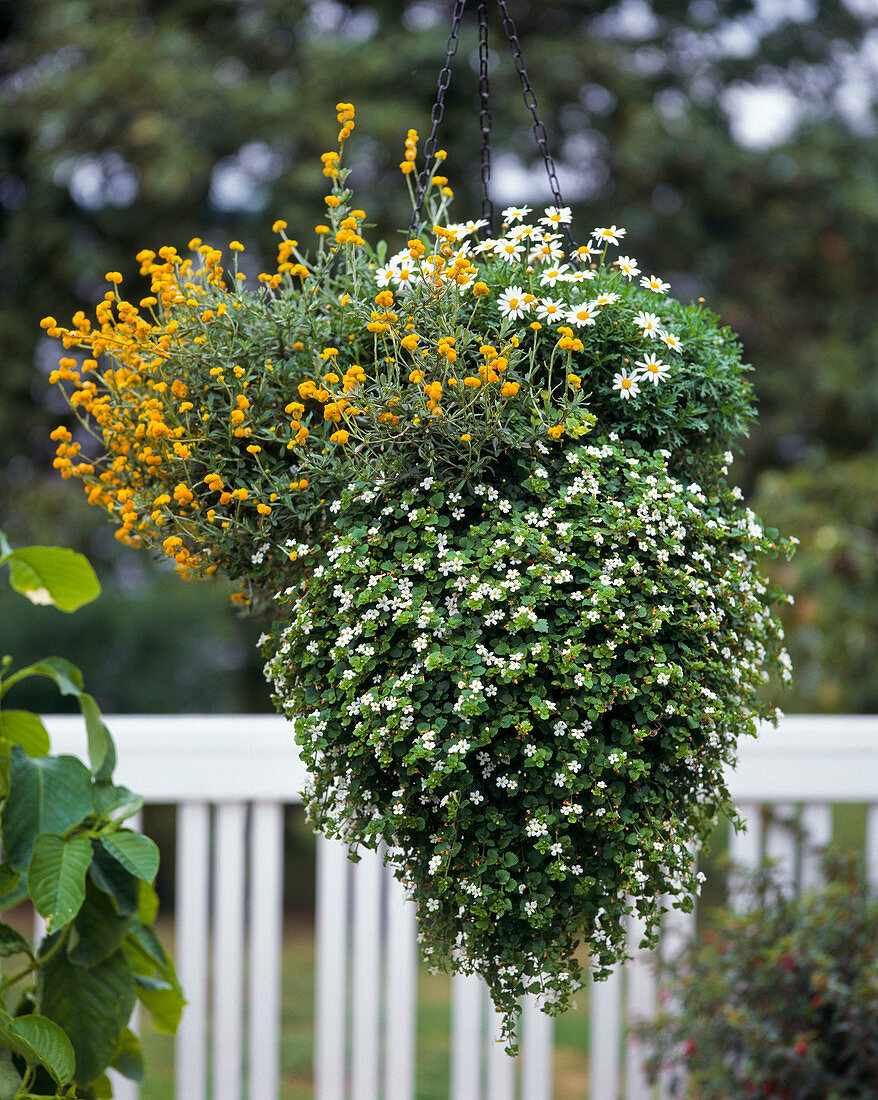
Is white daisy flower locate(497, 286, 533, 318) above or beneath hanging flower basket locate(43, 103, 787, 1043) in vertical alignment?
above

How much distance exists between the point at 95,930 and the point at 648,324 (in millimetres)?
950

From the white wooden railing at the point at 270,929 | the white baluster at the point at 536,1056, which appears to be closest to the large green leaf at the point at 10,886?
the white wooden railing at the point at 270,929

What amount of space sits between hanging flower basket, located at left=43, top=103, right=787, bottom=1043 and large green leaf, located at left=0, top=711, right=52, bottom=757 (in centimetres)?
38

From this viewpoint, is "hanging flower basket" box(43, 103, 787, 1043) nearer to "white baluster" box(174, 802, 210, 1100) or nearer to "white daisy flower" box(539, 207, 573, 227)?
"white daisy flower" box(539, 207, 573, 227)

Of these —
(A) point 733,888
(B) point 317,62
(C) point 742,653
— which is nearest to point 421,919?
(C) point 742,653

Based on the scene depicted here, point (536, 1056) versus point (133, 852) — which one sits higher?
point (133, 852)

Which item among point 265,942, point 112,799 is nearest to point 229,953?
point 265,942

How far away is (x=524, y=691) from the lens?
964 mm

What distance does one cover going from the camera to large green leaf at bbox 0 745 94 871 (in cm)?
118

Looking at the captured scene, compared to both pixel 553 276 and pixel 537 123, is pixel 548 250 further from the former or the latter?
pixel 537 123

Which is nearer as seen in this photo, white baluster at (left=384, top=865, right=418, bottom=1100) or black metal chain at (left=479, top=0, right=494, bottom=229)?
black metal chain at (left=479, top=0, right=494, bottom=229)

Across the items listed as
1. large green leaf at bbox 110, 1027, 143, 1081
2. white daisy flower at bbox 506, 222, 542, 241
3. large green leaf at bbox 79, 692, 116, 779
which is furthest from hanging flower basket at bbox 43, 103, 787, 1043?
large green leaf at bbox 110, 1027, 143, 1081

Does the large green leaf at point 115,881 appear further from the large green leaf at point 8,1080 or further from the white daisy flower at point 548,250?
the white daisy flower at point 548,250

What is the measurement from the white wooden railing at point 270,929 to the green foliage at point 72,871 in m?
0.53
